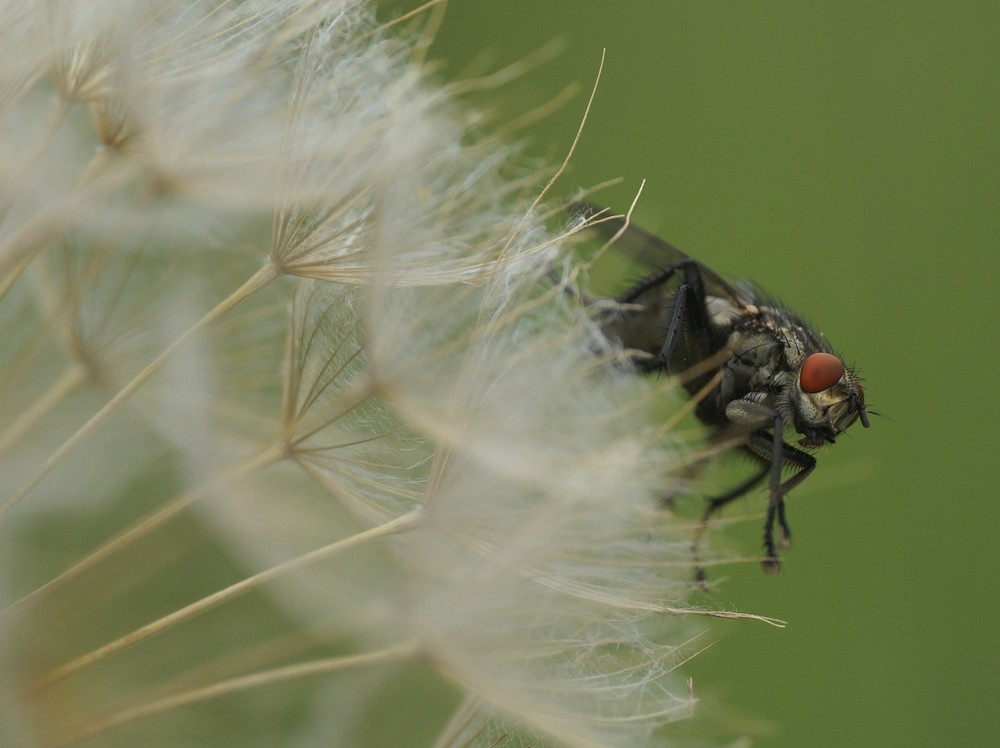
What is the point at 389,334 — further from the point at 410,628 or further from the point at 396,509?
the point at 410,628

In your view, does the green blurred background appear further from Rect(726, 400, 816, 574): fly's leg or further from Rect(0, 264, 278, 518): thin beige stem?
Rect(0, 264, 278, 518): thin beige stem

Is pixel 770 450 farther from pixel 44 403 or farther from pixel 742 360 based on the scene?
pixel 44 403

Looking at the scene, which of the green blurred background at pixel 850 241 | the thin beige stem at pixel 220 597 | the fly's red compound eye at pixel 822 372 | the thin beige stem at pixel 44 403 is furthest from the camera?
the green blurred background at pixel 850 241

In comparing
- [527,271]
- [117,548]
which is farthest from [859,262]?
[117,548]

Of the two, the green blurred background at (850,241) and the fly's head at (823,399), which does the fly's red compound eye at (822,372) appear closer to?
the fly's head at (823,399)

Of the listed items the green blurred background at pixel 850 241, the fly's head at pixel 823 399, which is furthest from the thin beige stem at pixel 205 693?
the green blurred background at pixel 850 241

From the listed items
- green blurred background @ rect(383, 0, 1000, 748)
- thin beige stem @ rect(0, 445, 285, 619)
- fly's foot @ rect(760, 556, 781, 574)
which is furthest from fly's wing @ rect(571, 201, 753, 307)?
green blurred background @ rect(383, 0, 1000, 748)
